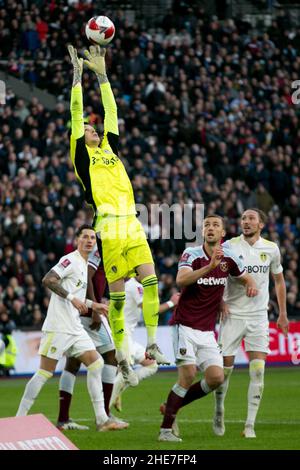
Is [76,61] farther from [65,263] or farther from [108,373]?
[108,373]

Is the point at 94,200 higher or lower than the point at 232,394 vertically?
higher

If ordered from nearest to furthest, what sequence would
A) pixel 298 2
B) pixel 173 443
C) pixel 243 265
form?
pixel 173 443
pixel 243 265
pixel 298 2

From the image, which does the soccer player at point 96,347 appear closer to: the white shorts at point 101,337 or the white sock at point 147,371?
the white shorts at point 101,337

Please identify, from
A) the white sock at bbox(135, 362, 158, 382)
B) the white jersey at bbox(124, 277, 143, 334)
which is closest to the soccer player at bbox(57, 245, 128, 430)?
the white sock at bbox(135, 362, 158, 382)

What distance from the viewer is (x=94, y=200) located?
40.8 feet

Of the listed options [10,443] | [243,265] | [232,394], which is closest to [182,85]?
[232,394]

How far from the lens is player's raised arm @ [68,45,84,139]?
1222 centimetres

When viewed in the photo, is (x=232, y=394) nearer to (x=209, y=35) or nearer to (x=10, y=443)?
(x=10, y=443)

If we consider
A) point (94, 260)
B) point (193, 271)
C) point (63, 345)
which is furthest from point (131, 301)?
point (193, 271)

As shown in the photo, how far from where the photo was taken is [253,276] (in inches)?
548

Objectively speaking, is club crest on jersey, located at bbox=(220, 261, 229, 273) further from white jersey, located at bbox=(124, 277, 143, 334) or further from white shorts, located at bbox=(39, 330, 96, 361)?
white jersey, located at bbox=(124, 277, 143, 334)

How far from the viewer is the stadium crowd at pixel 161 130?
82.6 feet

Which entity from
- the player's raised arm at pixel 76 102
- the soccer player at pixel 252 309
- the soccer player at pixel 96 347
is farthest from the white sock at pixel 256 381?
the player's raised arm at pixel 76 102
